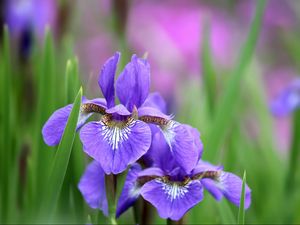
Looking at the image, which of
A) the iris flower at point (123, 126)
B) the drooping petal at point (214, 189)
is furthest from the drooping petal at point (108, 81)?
the drooping petal at point (214, 189)

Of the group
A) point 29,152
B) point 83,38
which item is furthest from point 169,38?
point 29,152

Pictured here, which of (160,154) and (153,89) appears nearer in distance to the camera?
(160,154)

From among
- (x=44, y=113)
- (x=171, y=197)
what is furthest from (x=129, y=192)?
(x=44, y=113)

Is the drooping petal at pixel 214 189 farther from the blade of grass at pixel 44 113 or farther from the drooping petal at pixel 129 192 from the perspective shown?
the blade of grass at pixel 44 113

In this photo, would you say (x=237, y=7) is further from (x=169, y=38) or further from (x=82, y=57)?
(x=82, y=57)

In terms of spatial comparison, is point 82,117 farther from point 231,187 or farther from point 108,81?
point 231,187
